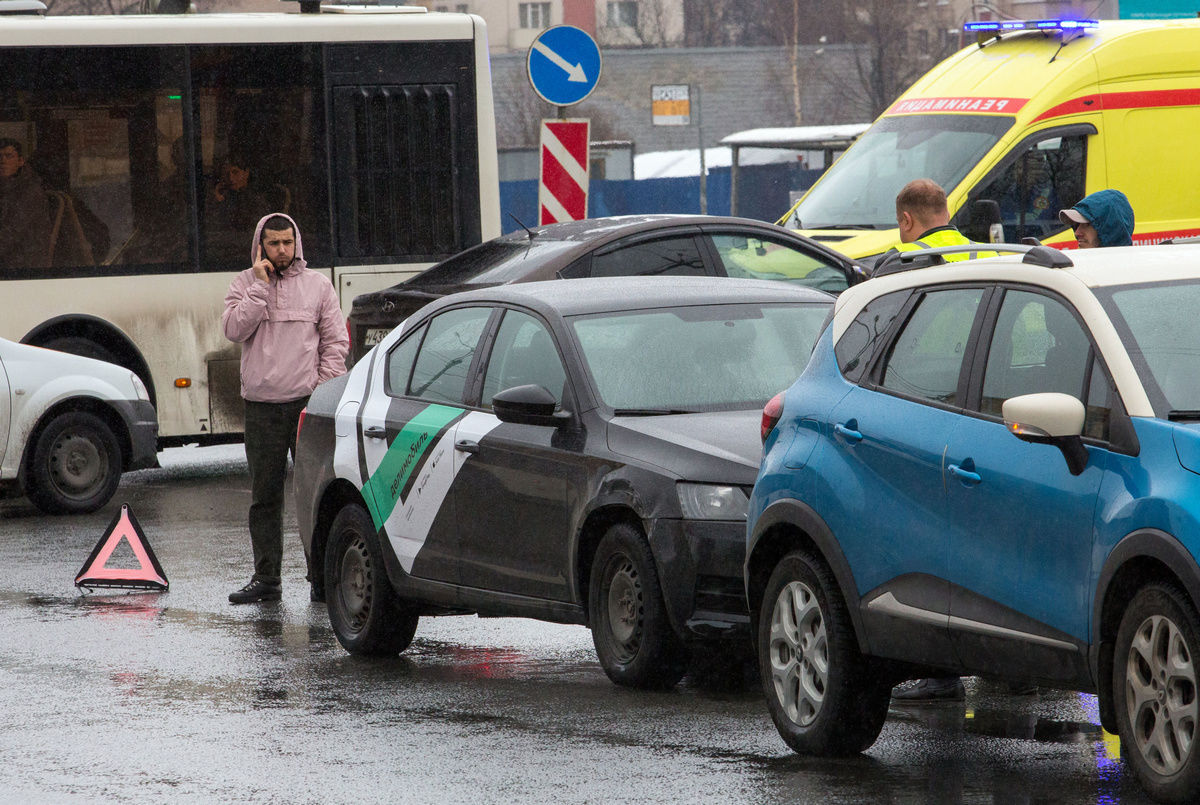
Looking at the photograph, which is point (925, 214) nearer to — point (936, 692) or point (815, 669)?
point (936, 692)

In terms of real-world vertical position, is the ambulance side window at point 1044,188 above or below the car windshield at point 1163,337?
above

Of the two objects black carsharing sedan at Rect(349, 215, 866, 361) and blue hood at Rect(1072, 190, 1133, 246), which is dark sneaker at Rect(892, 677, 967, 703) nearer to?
blue hood at Rect(1072, 190, 1133, 246)

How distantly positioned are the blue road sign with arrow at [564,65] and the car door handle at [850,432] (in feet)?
34.6

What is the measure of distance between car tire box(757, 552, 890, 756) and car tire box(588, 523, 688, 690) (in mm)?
936

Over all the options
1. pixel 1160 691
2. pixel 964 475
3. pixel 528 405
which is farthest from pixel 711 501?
pixel 1160 691

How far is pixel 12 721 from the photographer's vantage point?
25.5 ft

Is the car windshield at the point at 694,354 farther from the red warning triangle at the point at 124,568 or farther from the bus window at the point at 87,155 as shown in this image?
the bus window at the point at 87,155

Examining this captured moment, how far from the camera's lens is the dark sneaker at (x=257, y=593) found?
35.2 ft

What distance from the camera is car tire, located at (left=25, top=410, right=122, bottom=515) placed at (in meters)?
14.2

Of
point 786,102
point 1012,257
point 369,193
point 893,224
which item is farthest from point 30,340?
point 786,102

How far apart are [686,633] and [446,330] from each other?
7.38ft

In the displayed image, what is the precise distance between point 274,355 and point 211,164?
5861mm

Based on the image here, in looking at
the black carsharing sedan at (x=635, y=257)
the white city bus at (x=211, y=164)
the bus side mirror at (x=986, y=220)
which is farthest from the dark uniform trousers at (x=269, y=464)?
the white city bus at (x=211, y=164)

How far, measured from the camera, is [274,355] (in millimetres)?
10906
